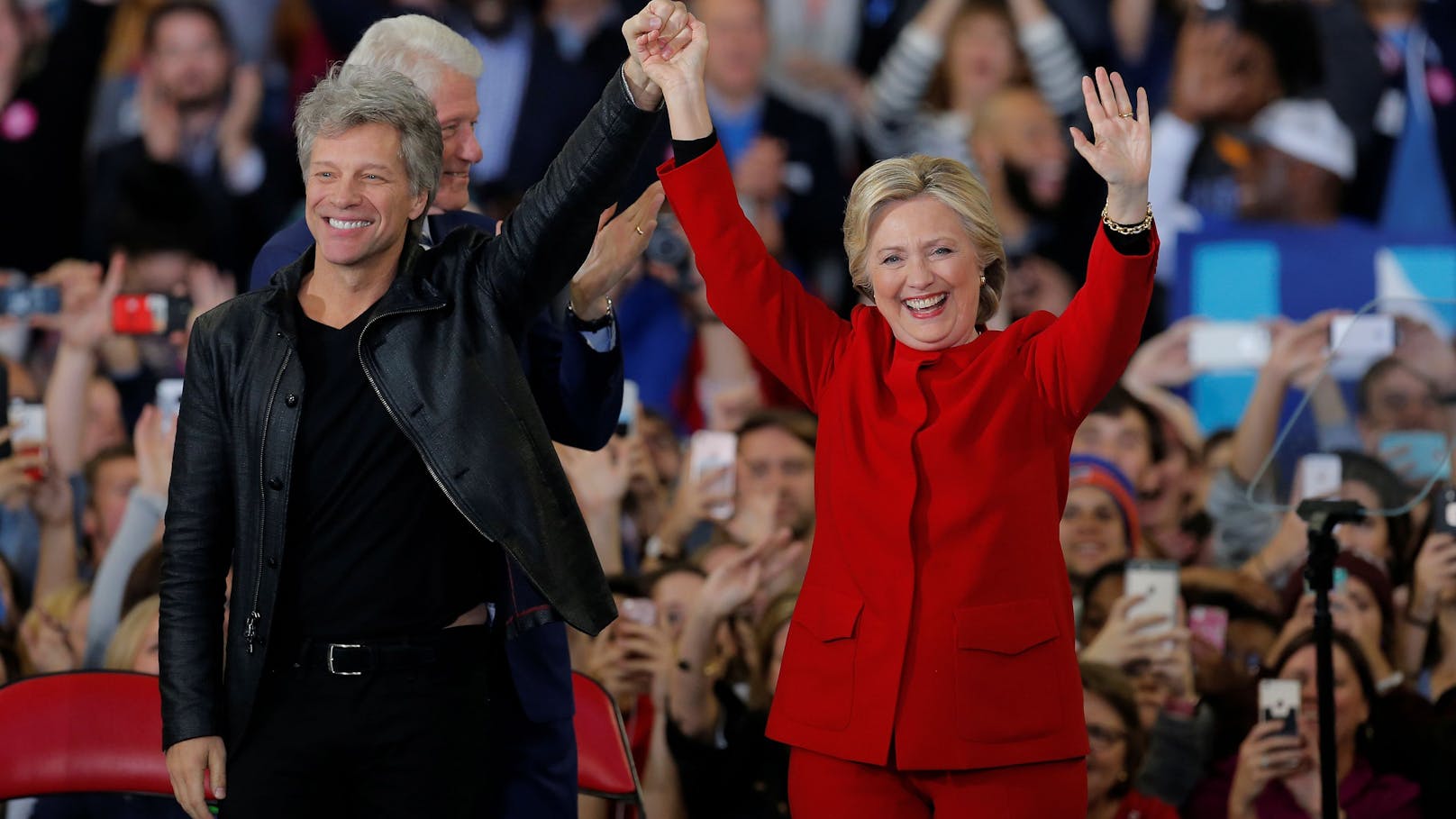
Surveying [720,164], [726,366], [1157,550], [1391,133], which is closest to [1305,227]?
[1391,133]

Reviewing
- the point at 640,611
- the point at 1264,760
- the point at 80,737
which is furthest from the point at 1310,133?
the point at 80,737

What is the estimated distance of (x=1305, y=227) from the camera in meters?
5.15

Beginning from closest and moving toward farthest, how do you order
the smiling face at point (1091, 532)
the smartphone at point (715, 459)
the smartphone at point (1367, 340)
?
the smiling face at point (1091, 532)
the smartphone at point (1367, 340)
the smartphone at point (715, 459)

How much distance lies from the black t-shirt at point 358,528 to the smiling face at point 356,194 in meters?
0.14

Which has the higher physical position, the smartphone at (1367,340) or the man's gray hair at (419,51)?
the man's gray hair at (419,51)

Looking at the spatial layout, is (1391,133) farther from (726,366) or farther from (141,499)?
(141,499)

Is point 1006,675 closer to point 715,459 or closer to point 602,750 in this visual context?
point 602,750

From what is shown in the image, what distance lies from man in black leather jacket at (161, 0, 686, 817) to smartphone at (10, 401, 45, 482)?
3228 mm

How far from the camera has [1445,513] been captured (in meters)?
4.46

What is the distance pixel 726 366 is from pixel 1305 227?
190cm

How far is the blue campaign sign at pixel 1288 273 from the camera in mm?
5055

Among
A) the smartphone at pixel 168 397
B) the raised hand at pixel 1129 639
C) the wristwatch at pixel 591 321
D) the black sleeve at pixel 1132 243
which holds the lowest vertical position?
the raised hand at pixel 1129 639

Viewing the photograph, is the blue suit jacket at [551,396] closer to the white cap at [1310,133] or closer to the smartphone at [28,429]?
the smartphone at [28,429]

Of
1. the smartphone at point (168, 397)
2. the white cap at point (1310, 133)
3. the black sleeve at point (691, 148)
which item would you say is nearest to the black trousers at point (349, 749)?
the black sleeve at point (691, 148)
